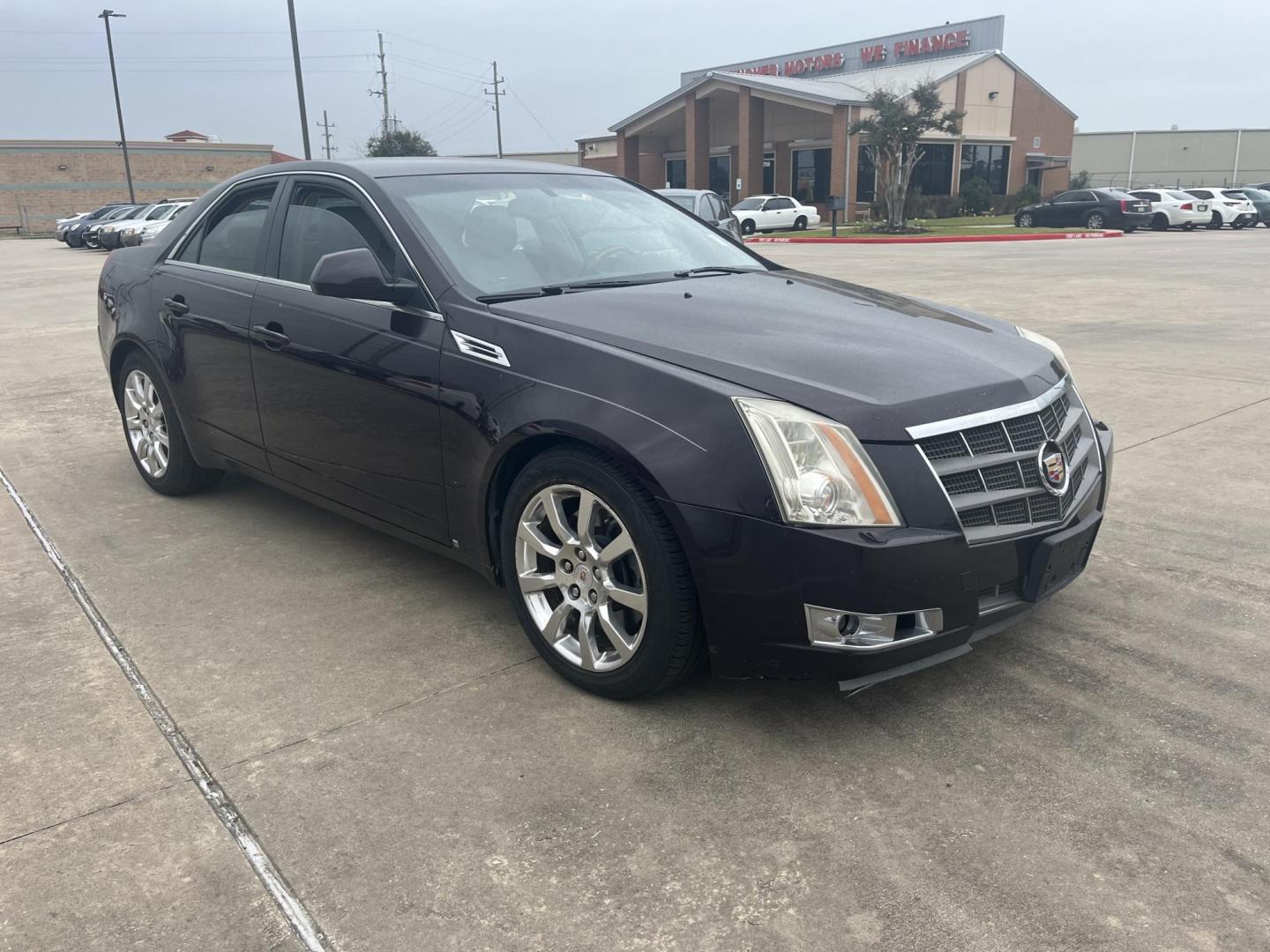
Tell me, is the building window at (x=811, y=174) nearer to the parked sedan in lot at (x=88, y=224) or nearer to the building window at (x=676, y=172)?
the building window at (x=676, y=172)

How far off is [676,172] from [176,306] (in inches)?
2093

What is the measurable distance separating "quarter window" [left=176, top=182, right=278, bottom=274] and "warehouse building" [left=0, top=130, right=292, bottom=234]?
69.7m

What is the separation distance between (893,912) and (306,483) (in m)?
2.95

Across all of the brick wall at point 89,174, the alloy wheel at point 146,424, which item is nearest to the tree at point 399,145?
the brick wall at point 89,174

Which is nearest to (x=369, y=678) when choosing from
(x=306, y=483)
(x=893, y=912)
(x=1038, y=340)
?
(x=306, y=483)

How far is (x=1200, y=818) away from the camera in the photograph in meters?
2.58

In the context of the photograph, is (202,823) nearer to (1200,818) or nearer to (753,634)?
(753,634)

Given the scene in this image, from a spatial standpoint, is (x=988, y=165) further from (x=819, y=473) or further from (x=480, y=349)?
(x=819, y=473)

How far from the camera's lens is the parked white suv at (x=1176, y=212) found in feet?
109

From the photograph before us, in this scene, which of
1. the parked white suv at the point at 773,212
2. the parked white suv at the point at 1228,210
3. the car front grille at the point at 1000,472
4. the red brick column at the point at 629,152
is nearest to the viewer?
the car front grille at the point at 1000,472

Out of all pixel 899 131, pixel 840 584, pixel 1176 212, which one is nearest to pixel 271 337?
pixel 840 584

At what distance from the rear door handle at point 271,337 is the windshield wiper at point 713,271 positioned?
63.1 inches

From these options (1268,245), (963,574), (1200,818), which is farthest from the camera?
(1268,245)

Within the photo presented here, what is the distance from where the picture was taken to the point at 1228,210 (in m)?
35.1
